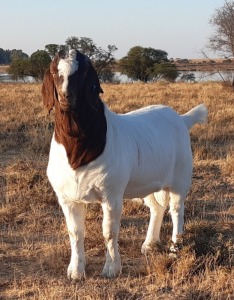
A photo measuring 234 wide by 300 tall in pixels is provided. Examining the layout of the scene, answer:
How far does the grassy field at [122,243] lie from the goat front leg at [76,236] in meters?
0.10

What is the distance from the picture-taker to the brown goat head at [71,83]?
12.8 ft

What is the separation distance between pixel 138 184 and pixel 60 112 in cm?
117

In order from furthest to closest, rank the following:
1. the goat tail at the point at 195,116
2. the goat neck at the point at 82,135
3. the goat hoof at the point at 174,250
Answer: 1. the goat tail at the point at 195,116
2. the goat hoof at the point at 174,250
3. the goat neck at the point at 82,135

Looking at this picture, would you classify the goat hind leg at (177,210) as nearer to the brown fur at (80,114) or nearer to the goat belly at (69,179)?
the goat belly at (69,179)

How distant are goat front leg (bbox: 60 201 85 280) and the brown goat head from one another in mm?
1021

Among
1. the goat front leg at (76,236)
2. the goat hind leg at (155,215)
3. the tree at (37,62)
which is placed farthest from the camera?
the tree at (37,62)

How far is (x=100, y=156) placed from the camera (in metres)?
4.33

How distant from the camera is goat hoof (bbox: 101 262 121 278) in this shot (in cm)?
471

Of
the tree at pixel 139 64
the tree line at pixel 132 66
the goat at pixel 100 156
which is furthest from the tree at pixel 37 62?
the goat at pixel 100 156

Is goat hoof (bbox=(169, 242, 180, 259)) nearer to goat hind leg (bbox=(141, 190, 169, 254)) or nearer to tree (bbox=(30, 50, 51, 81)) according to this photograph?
goat hind leg (bbox=(141, 190, 169, 254))

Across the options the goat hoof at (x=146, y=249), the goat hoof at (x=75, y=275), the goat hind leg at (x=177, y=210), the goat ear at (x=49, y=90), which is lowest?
the goat hoof at (x=75, y=275)

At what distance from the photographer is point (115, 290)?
4328 mm

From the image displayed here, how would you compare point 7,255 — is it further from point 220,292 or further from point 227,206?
point 227,206

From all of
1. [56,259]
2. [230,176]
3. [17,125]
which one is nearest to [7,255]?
[56,259]
